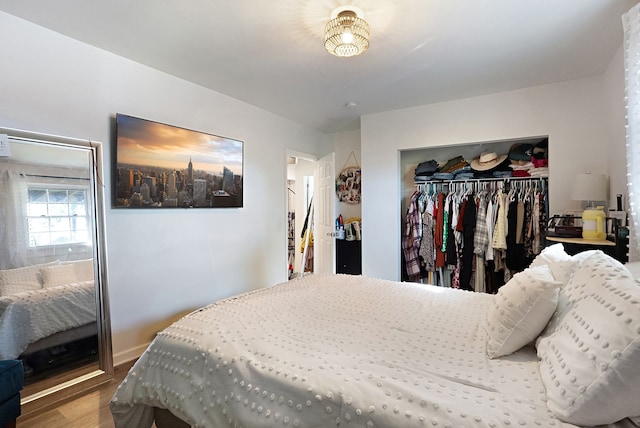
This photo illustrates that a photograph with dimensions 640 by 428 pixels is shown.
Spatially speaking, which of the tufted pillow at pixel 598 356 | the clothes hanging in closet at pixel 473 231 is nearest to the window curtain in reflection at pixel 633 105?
the tufted pillow at pixel 598 356

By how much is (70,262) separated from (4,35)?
143cm

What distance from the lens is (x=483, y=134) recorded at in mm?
3303

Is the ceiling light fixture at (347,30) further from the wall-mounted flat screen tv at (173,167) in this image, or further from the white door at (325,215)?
the white door at (325,215)

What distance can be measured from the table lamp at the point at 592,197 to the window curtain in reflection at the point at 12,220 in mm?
3875

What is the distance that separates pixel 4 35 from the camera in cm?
184

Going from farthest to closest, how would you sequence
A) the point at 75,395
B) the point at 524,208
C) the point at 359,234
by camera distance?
the point at 359,234 < the point at 524,208 < the point at 75,395

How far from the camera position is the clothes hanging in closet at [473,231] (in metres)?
3.21

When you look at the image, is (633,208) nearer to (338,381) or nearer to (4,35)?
(338,381)

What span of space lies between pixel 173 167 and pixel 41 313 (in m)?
1.37

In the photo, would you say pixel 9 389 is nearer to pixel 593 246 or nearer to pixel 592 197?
pixel 593 246

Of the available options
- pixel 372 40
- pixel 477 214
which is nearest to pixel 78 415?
pixel 372 40

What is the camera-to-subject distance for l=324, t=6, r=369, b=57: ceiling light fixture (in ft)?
5.82

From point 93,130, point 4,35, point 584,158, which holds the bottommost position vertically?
point 584,158

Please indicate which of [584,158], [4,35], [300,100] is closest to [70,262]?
[4,35]
